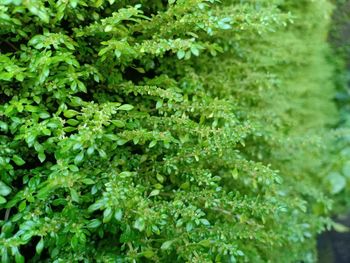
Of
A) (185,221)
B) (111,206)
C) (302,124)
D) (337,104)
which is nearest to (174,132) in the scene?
(185,221)

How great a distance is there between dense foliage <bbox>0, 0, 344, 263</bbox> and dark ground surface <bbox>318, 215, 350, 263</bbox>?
5.63ft

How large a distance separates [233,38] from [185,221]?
1.04 meters

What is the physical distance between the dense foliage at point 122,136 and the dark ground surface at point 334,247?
172cm

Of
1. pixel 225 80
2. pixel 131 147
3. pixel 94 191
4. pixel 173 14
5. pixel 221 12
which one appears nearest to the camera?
pixel 94 191

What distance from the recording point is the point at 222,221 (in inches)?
68.7

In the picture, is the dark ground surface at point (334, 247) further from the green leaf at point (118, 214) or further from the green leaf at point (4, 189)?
the green leaf at point (4, 189)

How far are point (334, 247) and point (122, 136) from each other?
2.94 metres

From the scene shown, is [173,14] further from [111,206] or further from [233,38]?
[111,206]

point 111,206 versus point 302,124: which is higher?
point 111,206

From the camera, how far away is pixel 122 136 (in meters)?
1.36

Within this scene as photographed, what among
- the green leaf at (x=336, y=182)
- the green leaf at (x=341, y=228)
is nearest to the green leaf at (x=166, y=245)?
the green leaf at (x=341, y=228)

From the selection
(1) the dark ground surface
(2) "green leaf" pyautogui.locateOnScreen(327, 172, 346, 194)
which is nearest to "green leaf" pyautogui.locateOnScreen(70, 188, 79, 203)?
(1) the dark ground surface

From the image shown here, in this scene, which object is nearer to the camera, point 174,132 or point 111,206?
point 111,206

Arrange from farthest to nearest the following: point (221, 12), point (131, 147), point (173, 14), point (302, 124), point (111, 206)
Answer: point (302, 124) → point (221, 12) → point (131, 147) → point (173, 14) → point (111, 206)
